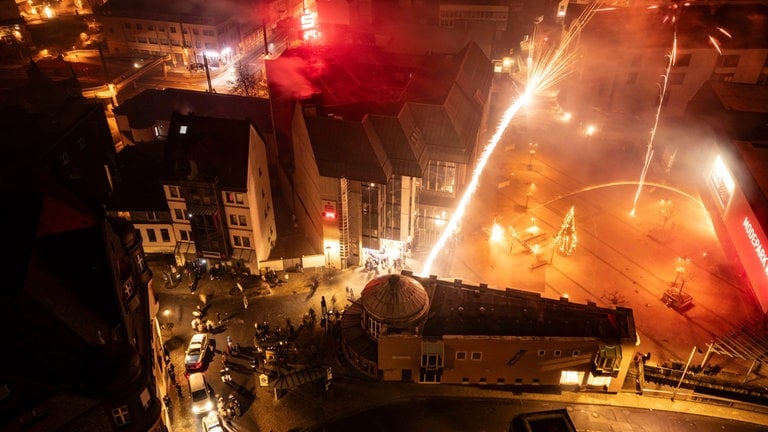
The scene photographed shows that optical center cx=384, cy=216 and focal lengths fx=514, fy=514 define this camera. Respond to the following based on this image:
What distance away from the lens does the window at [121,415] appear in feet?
111

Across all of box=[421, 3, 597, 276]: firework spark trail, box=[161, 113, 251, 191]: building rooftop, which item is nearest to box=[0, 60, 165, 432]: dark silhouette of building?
box=[161, 113, 251, 191]: building rooftop

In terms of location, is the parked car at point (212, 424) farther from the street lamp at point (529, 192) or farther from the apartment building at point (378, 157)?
the street lamp at point (529, 192)

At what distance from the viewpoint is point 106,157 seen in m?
60.5

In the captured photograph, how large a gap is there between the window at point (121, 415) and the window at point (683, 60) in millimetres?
82129

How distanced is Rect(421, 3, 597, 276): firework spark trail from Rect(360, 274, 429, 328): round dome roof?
731 inches

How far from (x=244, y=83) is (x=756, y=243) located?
3101 inches

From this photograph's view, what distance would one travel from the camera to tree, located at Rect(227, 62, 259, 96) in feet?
302

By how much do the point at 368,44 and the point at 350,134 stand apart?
120ft

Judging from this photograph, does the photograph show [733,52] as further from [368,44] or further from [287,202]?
[287,202]

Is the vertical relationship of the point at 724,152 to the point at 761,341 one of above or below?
above

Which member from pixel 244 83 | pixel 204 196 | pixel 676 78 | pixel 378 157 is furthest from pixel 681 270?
pixel 244 83

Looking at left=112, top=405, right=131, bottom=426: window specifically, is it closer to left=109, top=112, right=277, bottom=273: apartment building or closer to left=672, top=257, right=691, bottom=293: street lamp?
left=109, top=112, right=277, bottom=273: apartment building

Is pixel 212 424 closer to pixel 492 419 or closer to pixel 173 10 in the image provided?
pixel 492 419

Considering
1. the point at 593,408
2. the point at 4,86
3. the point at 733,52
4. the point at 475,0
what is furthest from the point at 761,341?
the point at 4,86
